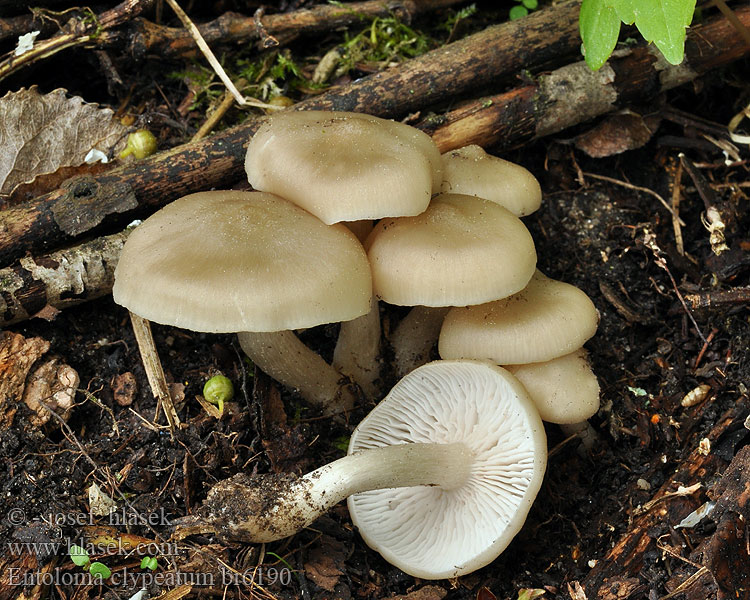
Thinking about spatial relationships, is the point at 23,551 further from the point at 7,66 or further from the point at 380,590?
the point at 7,66

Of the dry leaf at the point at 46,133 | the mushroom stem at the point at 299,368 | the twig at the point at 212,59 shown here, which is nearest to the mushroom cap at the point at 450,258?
the mushroom stem at the point at 299,368

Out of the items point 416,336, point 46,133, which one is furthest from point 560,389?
point 46,133

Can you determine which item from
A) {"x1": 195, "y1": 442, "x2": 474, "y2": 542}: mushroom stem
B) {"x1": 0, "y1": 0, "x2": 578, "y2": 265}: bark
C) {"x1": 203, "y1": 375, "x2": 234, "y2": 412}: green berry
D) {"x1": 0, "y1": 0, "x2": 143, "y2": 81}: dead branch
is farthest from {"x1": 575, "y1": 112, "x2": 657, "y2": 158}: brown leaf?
{"x1": 0, "y1": 0, "x2": 143, "y2": 81}: dead branch

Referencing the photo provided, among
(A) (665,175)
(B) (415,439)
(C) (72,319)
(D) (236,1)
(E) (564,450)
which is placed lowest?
(E) (564,450)

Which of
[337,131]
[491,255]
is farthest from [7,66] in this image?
[491,255]

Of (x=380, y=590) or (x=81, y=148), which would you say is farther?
(x=81, y=148)

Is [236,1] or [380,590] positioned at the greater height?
[236,1]
